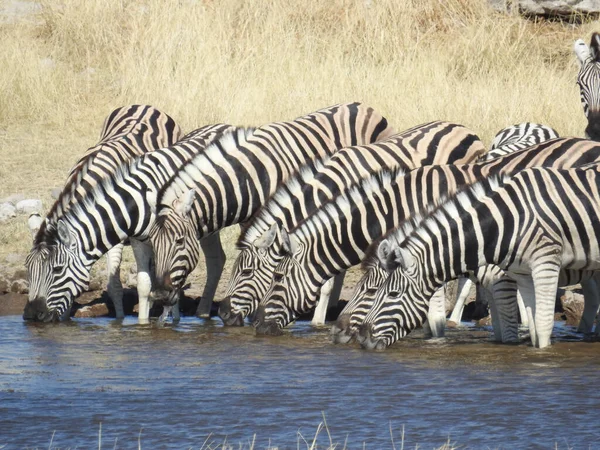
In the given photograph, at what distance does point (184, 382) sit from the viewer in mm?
7352

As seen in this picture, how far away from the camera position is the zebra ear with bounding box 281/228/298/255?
9016 mm

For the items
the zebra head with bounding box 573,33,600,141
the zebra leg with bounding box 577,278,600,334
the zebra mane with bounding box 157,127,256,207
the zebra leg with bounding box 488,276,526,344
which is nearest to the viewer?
the zebra leg with bounding box 488,276,526,344

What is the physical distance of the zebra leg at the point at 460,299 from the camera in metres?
9.82

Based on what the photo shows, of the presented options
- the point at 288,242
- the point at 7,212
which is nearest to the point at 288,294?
the point at 288,242

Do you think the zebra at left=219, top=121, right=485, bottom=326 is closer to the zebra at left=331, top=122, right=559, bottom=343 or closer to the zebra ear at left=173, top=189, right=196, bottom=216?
the zebra ear at left=173, top=189, right=196, bottom=216

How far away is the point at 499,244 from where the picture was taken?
807 centimetres

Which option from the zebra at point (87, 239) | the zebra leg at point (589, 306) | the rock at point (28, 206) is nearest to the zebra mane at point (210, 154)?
the zebra at point (87, 239)

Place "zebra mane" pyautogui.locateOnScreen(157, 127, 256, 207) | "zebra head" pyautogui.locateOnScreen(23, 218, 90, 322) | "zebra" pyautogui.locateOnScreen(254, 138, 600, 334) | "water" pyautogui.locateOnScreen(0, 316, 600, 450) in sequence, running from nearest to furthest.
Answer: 1. "water" pyautogui.locateOnScreen(0, 316, 600, 450)
2. "zebra" pyautogui.locateOnScreen(254, 138, 600, 334)
3. "zebra head" pyautogui.locateOnScreen(23, 218, 90, 322)
4. "zebra mane" pyautogui.locateOnScreen(157, 127, 256, 207)

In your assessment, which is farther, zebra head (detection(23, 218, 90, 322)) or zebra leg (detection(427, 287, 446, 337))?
zebra head (detection(23, 218, 90, 322))

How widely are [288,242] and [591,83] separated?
4.46 m

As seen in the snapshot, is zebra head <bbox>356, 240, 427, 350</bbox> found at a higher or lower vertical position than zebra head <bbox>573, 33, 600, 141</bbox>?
lower

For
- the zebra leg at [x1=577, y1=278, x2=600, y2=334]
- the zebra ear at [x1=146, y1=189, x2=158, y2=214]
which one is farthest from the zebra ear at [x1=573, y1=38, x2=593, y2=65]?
the zebra ear at [x1=146, y1=189, x2=158, y2=214]

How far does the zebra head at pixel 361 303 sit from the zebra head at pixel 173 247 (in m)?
1.64

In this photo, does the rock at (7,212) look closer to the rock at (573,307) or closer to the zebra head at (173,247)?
the zebra head at (173,247)
